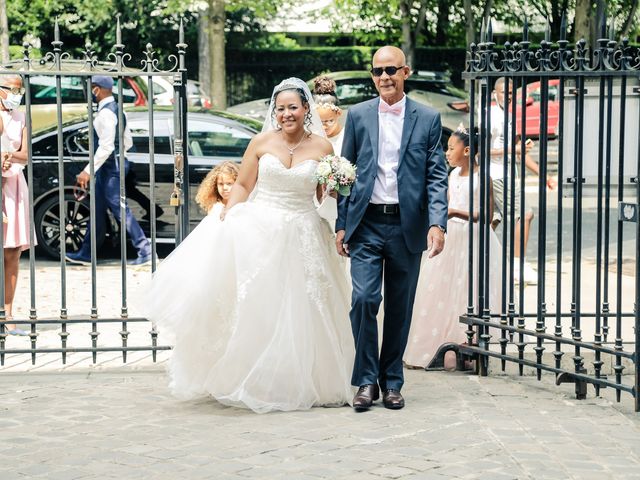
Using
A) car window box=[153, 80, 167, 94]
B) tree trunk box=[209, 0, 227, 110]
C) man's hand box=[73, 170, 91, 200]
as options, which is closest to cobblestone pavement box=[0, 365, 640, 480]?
man's hand box=[73, 170, 91, 200]

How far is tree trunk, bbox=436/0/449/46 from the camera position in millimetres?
33734

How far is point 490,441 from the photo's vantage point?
611cm

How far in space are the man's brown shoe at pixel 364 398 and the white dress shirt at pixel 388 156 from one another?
1.07m

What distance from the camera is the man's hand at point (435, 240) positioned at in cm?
673

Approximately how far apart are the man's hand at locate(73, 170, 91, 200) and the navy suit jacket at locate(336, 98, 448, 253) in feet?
17.2

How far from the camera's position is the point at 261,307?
22.4 feet

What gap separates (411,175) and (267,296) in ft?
3.53

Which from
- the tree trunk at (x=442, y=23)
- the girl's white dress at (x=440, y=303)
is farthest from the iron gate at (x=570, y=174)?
the tree trunk at (x=442, y=23)

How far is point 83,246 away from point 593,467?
7689 millimetres

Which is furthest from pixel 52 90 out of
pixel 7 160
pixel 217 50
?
pixel 217 50

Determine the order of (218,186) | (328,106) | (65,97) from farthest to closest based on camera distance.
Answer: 1. (65,97)
2. (328,106)
3. (218,186)

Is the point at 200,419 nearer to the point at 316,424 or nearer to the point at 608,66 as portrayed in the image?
the point at 316,424

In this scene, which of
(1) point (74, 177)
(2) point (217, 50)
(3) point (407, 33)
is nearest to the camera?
(1) point (74, 177)

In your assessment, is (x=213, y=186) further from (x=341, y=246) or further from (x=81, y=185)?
(x=81, y=185)
